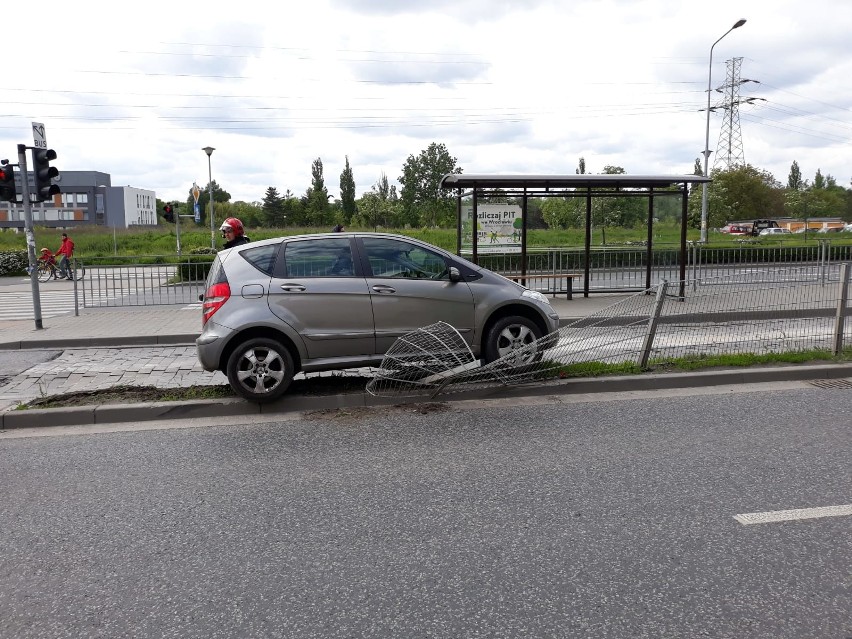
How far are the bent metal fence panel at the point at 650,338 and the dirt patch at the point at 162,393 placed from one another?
51cm

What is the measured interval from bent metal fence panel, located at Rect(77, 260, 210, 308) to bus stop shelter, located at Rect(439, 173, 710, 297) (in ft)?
20.4

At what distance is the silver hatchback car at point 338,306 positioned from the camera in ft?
22.6

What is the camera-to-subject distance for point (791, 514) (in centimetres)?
418

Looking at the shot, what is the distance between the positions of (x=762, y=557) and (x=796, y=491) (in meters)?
1.07

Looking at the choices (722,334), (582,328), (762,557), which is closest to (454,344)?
(582,328)

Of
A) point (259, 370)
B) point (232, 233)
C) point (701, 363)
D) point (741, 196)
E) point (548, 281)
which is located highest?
point (741, 196)

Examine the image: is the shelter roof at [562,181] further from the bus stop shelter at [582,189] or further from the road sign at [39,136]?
the road sign at [39,136]

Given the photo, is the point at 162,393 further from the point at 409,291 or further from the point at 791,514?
the point at 791,514

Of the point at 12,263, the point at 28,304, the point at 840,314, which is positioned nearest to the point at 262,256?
the point at 840,314

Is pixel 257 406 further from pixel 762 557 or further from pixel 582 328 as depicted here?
pixel 762 557

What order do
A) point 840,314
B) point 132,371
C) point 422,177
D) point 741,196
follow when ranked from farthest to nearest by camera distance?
point 741,196, point 422,177, point 132,371, point 840,314

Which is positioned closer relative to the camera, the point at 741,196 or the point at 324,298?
the point at 324,298

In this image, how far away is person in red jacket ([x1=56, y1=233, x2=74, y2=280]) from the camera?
92.1 ft

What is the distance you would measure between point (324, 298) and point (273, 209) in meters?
84.8
